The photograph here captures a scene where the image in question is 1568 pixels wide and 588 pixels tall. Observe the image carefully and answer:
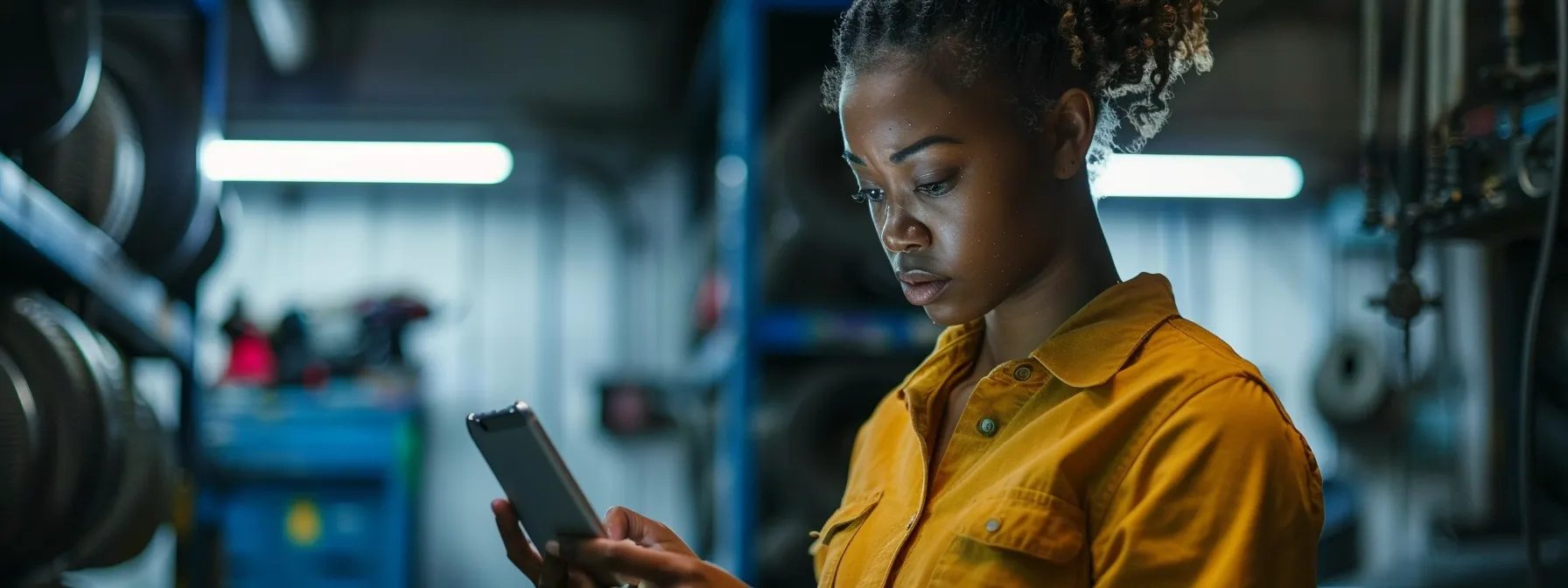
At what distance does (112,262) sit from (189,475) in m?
1.34

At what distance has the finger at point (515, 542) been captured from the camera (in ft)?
4.38

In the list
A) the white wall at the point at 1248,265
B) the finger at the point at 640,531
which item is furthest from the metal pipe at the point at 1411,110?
the white wall at the point at 1248,265

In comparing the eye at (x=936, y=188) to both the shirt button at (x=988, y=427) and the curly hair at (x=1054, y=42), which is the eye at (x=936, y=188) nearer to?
the curly hair at (x=1054, y=42)

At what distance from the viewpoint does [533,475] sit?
1.27 meters

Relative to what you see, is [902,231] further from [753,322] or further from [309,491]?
[309,491]

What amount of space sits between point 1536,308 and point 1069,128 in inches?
33.3

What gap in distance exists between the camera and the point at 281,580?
6.96 metres

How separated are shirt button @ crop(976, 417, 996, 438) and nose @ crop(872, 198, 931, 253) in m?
0.17

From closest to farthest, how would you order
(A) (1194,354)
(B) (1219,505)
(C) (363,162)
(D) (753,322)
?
(B) (1219,505) → (A) (1194,354) → (D) (753,322) → (C) (363,162)

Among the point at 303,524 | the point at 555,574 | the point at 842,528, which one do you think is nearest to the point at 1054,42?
the point at 842,528

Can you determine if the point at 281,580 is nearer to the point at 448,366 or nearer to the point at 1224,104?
the point at 448,366

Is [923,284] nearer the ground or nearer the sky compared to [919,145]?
nearer the ground

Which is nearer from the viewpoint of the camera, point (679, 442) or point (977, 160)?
point (977, 160)

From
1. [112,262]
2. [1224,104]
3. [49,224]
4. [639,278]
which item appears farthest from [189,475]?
[1224,104]
